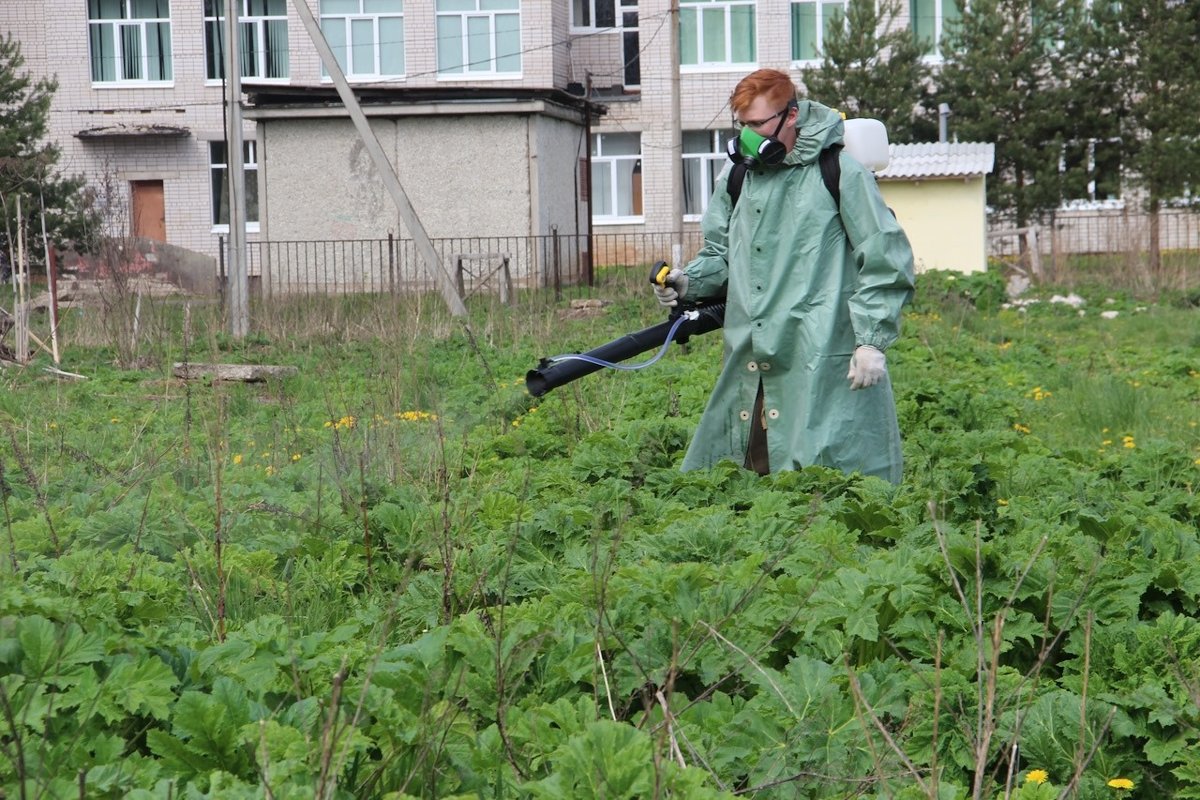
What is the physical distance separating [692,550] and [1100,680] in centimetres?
123

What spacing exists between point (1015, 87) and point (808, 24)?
6193 mm

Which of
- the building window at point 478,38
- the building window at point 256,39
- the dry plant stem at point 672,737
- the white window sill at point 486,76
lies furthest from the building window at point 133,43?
the dry plant stem at point 672,737

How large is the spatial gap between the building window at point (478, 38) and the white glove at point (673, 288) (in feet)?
93.5

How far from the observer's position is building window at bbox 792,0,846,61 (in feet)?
108

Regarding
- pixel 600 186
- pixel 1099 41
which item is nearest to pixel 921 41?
pixel 1099 41

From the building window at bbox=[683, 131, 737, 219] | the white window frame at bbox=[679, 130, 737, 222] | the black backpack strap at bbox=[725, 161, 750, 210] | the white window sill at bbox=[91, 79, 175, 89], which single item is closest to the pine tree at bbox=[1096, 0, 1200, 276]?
the white window frame at bbox=[679, 130, 737, 222]

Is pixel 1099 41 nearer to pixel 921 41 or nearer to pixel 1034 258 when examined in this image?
pixel 921 41

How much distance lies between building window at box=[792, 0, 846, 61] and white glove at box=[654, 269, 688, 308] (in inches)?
1136

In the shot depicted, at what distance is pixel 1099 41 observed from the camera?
28.0m

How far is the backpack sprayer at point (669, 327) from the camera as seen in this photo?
487 centimetres

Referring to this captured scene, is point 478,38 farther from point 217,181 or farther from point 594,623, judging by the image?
point 594,623

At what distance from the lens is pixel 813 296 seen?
505 centimetres

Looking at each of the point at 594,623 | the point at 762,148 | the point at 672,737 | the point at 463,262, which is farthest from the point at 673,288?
the point at 463,262

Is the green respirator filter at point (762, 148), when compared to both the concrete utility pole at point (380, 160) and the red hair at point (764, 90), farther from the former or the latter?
the concrete utility pole at point (380, 160)
